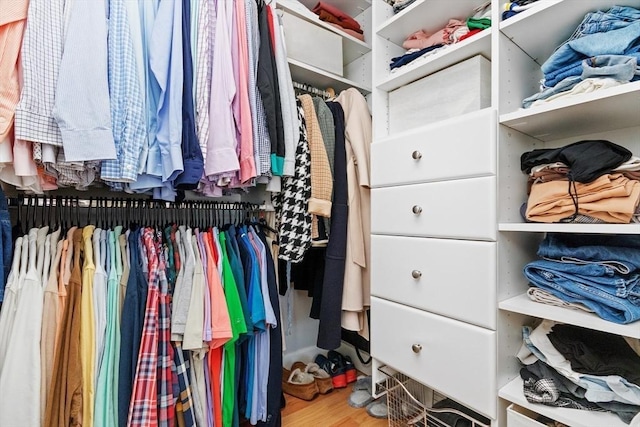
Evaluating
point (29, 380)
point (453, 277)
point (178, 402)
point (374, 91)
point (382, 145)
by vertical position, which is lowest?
point (178, 402)

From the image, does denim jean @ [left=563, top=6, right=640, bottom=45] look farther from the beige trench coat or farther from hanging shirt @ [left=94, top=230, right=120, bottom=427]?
hanging shirt @ [left=94, top=230, right=120, bottom=427]

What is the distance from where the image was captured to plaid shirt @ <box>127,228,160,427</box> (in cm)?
91

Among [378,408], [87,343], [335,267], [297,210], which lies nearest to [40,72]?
[87,343]

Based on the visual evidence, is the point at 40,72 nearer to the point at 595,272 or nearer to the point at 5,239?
the point at 5,239

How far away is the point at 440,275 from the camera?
102cm

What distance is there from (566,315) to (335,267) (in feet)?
2.50

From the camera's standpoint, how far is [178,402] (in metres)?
1.02

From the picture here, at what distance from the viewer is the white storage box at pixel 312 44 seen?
4.46 feet

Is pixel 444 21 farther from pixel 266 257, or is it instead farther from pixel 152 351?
pixel 152 351

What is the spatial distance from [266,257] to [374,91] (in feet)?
2.77

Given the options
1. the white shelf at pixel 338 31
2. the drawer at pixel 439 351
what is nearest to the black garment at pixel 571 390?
the drawer at pixel 439 351

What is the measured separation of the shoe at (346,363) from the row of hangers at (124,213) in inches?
32.3

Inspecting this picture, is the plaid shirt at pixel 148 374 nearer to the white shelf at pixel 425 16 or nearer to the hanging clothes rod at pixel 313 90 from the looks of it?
the hanging clothes rod at pixel 313 90

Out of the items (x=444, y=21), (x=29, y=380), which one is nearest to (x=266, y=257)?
(x=29, y=380)
